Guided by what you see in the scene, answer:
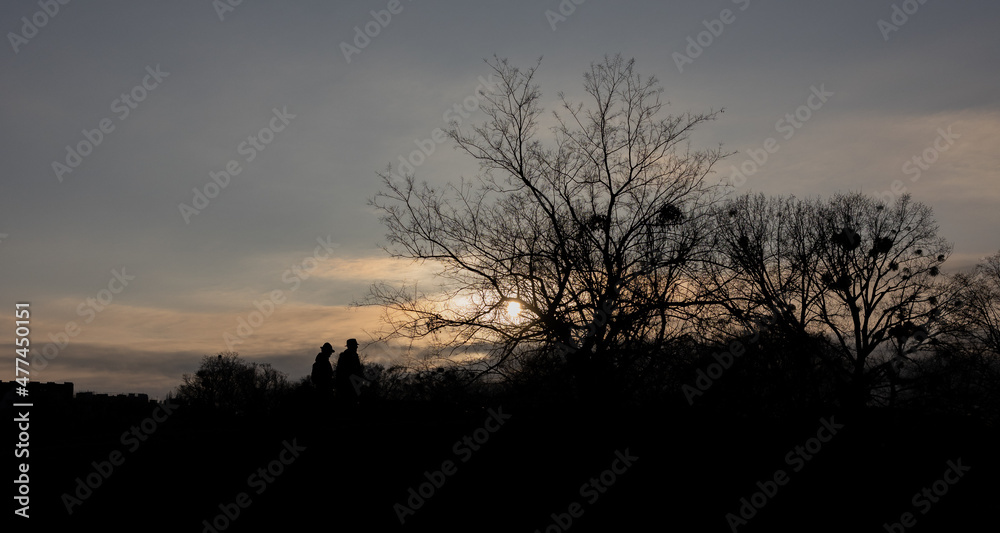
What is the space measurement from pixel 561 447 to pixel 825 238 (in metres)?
23.8

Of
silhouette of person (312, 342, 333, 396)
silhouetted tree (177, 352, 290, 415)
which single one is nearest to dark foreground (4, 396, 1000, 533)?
silhouette of person (312, 342, 333, 396)

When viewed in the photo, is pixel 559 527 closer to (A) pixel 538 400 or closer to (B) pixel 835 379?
(A) pixel 538 400

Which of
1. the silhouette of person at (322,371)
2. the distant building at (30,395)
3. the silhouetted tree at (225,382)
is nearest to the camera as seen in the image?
the distant building at (30,395)

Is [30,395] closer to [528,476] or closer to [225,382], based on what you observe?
[528,476]

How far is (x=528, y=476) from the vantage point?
485 inches

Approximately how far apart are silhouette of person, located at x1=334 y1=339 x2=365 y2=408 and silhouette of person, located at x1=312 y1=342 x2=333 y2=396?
1.06 ft

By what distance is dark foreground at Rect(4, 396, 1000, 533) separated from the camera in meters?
10.3

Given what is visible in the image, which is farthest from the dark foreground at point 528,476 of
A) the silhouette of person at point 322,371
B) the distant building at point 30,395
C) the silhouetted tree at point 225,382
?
the silhouetted tree at point 225,382

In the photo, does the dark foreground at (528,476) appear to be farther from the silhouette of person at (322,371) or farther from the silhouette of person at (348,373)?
the silhouette of person at (348,373)

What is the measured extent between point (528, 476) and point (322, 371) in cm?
665

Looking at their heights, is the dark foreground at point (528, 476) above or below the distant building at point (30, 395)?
below

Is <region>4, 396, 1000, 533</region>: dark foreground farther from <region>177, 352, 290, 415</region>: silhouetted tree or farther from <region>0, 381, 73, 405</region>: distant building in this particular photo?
<region>177, 352, 290, 415</region>: silhouetted tree

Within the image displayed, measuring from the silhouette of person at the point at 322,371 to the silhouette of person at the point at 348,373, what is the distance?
32cm

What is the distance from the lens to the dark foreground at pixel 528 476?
10.3 m
